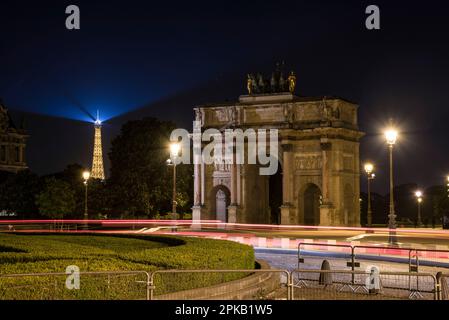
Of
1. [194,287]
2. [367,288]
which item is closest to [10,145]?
[367,288]

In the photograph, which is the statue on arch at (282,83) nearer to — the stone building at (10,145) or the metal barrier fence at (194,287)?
the metal barrier fence at (194,287)

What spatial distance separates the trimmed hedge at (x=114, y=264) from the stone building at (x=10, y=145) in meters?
136

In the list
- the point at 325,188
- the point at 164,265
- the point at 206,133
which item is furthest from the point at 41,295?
the point at 206,133

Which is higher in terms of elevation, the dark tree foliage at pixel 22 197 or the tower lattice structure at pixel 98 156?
the tower lattice structure at pixel 98 156

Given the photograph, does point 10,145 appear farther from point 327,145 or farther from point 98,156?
point 327,145

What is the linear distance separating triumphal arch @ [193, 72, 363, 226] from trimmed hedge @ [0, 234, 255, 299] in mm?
54484

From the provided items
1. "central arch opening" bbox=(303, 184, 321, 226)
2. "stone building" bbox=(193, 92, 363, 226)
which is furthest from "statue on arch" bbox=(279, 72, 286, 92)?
"central arch opening" bbox=(303, 184, 321, 226)

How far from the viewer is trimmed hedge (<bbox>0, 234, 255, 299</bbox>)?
16.6 m

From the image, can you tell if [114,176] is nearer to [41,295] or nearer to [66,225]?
[66,225]

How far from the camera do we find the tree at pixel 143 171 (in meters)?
90.3

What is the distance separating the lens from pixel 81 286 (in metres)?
17.0

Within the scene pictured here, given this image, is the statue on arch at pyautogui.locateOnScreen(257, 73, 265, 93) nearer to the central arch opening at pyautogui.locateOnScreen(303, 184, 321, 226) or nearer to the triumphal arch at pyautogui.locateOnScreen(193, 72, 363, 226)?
the triumphal arch at pyautogui.locateOnScreen(193, 72, 363, 226)

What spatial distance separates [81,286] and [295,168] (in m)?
72.9

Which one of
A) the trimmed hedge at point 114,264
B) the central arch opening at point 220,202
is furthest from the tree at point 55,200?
the trimmed hedge at point 114,264
